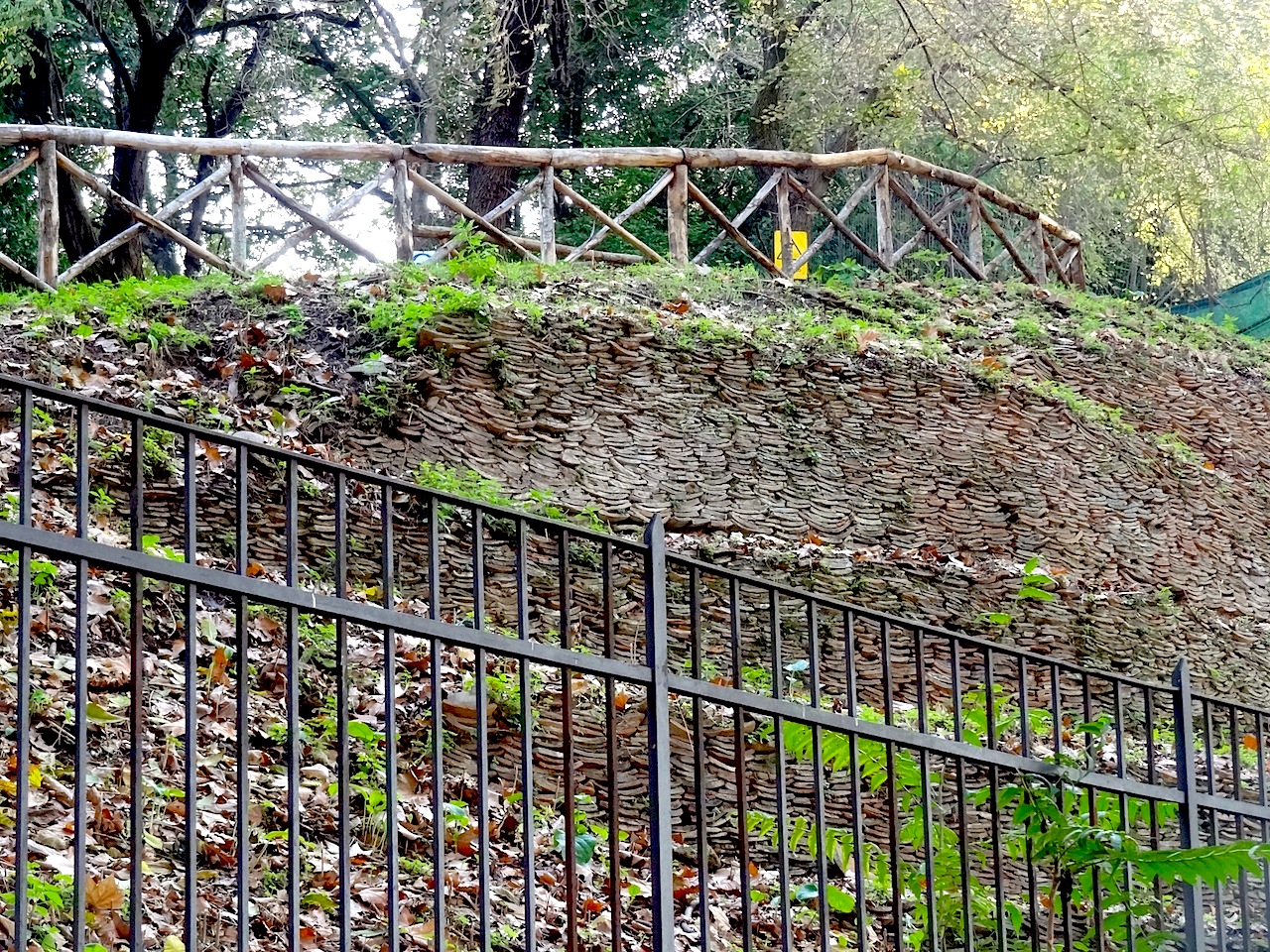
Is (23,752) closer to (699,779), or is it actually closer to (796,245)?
(699,779)

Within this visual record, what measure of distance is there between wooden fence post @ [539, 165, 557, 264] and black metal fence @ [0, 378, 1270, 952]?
425cm

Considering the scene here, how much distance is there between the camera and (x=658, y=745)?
11.8 feet

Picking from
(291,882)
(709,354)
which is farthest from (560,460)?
(291,882)

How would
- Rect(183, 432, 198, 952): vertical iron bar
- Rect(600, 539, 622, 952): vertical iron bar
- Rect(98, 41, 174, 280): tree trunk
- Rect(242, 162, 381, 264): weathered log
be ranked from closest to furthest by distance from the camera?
Rect(183, 432, 198, 952): vertical iron bar
Rect(600, 539, 622, 952): vertical iron bar
Rect(242, 162, 381, 264): weathered log
Rect(98, 41, 174, 280): tree trunk

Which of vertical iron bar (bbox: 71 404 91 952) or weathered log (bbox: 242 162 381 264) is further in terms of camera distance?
weathered log (bbox: 242 162 381 264)

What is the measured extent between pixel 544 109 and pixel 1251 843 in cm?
1801

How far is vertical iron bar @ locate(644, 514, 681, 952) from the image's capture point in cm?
360

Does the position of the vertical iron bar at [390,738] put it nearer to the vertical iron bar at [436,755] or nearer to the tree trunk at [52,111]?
the vertical iron bar at [436,755]

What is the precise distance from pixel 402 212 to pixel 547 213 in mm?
1163

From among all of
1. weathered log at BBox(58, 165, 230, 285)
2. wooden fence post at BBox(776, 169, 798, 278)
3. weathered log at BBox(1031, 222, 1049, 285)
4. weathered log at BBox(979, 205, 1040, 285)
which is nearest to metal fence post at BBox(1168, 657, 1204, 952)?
wooden fence post at BBox(776, 169, 798, 278)

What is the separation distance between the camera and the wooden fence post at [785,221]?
12.1 meters

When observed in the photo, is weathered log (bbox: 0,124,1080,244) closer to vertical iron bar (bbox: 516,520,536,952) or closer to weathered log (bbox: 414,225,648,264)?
weathered log (bbox: 414,225,648,264)

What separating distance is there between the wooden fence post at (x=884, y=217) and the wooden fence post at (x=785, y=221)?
3.21 feet

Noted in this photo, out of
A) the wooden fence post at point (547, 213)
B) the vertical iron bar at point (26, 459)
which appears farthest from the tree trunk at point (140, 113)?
the vertical iron bar at point (26, 459)
